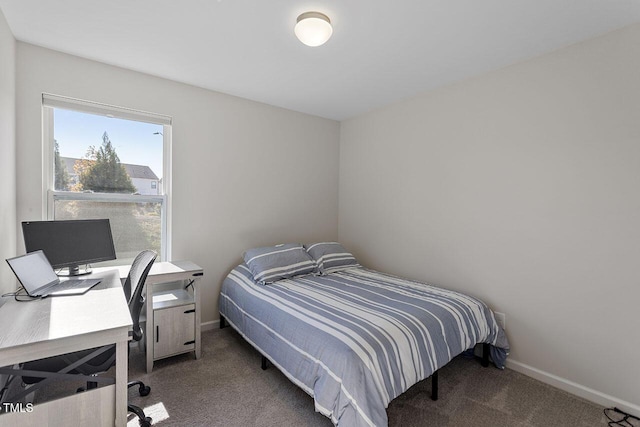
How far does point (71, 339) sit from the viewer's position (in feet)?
4.17

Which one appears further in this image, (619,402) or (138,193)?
(138,193)

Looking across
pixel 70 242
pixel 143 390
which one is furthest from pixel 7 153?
A: pixel 143 390

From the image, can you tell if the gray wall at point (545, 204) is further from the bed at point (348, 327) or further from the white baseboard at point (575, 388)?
the bed at point (348, 327)

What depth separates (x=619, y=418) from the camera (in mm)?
1978

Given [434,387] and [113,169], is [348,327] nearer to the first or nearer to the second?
[434,387]

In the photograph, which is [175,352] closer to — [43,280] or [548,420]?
[43,280]

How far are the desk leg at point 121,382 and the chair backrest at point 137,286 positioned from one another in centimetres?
42

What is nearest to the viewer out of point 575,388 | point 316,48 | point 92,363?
point 92,363

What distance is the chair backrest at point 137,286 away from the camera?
6.04ft

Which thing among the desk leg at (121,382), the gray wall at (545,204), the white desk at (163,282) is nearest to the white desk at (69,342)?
the desk leg at (121,382)

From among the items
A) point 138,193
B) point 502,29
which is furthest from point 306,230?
point 502,29

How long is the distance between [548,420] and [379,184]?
8.23ft

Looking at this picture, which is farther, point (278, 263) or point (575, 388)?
point (278, 263)

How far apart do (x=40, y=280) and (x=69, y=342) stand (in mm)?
896
